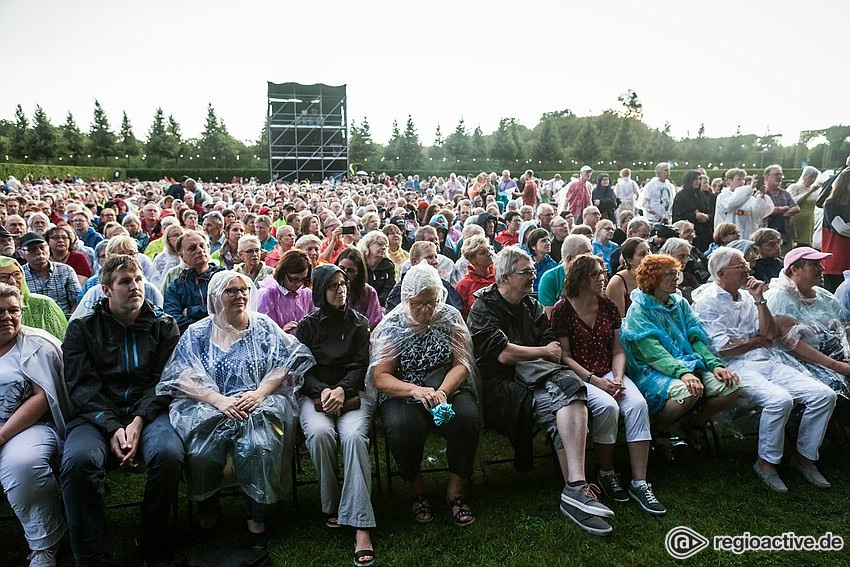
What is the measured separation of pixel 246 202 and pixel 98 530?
11716mm

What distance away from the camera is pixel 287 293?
14.2 ft

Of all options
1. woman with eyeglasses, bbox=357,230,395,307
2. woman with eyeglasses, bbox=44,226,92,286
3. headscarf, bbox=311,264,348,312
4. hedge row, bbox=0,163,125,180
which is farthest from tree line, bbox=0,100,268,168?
headscarf, bbox=311,264,348,312

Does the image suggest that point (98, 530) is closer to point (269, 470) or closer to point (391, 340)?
point (269, 470)

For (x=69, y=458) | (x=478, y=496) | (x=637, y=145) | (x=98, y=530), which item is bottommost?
(x=478, y=496)

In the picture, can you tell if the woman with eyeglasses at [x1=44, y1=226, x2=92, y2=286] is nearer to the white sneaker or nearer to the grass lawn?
the grass lawn

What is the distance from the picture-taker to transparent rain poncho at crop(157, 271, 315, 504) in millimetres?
3094

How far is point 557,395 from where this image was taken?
137 inches

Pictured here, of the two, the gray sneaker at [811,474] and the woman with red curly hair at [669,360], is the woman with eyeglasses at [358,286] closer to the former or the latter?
the woman with red curly hair at [669,360]

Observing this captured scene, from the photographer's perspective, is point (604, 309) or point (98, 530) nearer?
point (98, 530)

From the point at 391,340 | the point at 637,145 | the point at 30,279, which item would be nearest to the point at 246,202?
the point at 30,279

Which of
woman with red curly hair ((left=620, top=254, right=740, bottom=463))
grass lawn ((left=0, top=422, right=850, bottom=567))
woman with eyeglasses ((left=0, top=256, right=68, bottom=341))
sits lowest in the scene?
grass lawn ((left=0, top=422, right=850, bottom=567))

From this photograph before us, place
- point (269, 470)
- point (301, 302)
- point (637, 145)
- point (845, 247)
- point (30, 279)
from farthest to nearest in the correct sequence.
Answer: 1. point (637, 145)
2. point (845, 247)
3. point (30, 279)
4. point (301, 302)
5. point (269, 470)

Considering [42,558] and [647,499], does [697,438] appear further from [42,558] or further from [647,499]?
[42,558]

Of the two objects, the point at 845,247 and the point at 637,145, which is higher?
the point at 637,145
